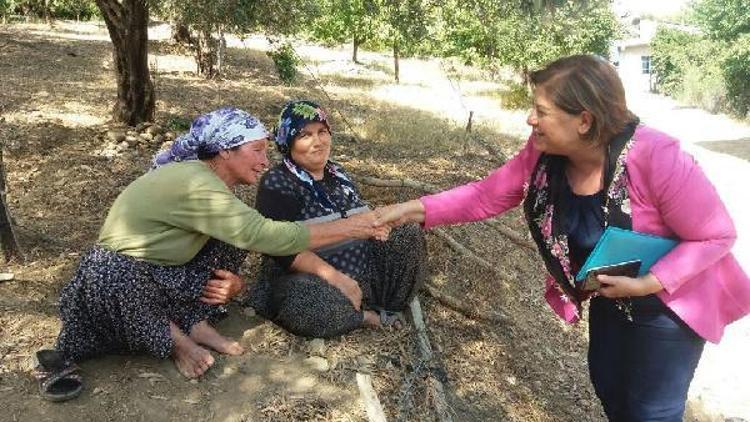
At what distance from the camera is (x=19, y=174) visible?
6.08m

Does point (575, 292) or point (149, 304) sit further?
point (149, 304)

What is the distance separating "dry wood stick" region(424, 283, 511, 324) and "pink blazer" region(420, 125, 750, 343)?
2.51m

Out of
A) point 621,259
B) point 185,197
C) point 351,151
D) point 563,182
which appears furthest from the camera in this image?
point 351,151

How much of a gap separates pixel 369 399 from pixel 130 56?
6147mm

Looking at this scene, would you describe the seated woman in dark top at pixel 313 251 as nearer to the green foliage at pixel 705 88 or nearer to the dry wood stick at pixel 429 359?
the dry wood stick at pixel 429 359

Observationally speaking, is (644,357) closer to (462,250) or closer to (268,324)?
(268,324)

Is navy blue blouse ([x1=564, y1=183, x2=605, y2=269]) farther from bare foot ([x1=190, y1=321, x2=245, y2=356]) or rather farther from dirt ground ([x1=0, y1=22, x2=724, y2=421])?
bare foot ([x1=190, y1=321, x2=245, y2=356])

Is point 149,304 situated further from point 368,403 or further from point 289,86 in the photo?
point 289,86

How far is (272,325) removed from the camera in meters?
3.67

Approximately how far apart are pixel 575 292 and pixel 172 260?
1.82m

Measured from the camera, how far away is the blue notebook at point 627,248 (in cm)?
220

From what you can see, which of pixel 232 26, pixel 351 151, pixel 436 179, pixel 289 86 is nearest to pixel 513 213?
pixel 436 179

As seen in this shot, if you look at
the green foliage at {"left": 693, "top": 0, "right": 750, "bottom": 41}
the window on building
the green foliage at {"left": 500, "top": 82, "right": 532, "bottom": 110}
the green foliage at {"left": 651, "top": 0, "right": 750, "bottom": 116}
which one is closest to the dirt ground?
the green foliage at {"left": 500, "top": 82, "right": 532, "bottom": 110}

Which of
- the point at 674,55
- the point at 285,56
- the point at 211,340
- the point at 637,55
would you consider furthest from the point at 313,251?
the point at 637,55
